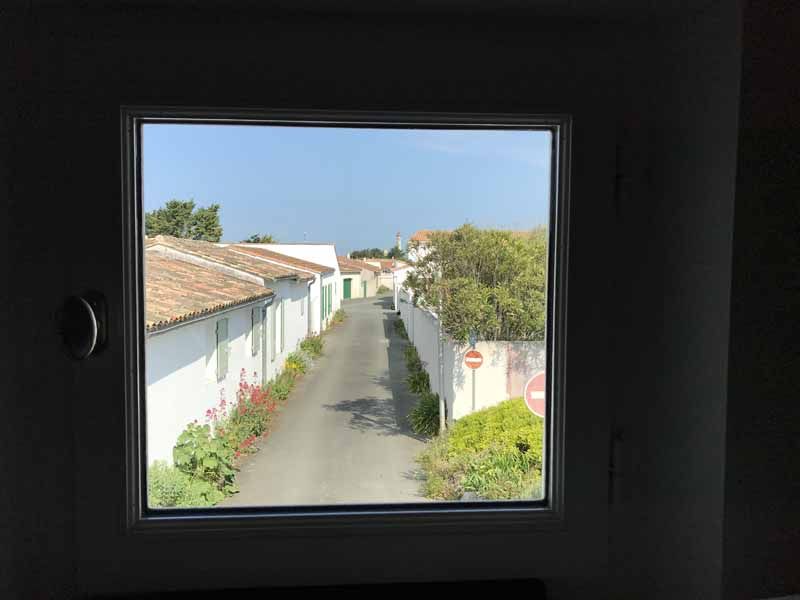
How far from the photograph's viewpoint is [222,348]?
0.91 metres

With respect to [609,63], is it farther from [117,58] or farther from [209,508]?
[209,508]

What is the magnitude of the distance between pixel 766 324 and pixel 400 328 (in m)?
0.57

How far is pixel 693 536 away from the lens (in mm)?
804

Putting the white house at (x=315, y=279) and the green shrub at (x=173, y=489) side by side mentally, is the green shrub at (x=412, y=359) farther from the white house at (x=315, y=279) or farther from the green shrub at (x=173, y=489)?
the green shrub at (x=173, y=489)

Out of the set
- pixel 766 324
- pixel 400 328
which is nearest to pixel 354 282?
pixel 400 328

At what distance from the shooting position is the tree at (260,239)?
868mm

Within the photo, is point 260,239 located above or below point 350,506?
above

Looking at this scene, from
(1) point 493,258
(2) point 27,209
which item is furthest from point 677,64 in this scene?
(2) point 27,209

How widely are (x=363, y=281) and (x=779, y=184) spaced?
0.65m

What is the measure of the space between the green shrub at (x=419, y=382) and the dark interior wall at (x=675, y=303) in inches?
12.3

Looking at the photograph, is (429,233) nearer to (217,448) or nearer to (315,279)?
(315,279)

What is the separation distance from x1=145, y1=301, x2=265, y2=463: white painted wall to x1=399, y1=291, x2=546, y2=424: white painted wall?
31 cm

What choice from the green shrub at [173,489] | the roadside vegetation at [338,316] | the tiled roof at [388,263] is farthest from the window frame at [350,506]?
the roadside vegetation at [338,316]

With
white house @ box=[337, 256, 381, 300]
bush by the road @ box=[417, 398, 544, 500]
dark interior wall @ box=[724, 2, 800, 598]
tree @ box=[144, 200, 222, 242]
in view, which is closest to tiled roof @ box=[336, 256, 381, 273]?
white house @ box=[337, 256, 381, 300]
